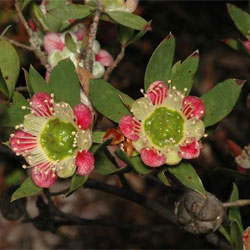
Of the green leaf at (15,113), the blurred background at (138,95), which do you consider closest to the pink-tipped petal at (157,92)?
the green leaf at (15,113)

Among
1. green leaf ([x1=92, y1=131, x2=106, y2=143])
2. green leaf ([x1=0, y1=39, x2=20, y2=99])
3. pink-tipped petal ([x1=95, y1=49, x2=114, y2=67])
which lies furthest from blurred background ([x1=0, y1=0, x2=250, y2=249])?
green leaf ([x1=92, y1=131, x2=106, y2=143])

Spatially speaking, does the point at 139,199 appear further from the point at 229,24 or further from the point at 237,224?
the point at 229,24

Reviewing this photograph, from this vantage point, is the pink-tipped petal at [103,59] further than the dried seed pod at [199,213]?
Yes

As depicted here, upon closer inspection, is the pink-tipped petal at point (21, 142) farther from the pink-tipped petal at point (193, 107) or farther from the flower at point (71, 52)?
the pink-tipped petal at point (193, 107)

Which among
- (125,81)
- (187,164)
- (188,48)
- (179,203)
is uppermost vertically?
(187,164)

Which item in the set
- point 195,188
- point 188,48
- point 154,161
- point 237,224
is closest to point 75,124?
point 154,161

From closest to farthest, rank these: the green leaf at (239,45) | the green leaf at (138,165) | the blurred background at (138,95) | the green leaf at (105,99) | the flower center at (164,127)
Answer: the green leaf at (138,165), the green leaf at (105,99), the flower center at (164,127), the green leaf at (239,45), the blurred background at (138,95)

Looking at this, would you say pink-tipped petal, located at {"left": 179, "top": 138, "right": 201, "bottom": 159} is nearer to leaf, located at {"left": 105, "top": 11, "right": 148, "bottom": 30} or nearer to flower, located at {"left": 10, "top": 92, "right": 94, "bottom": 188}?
flower, located at {"left": 10, "top": 92, "right": 94, "bottom": 188}
